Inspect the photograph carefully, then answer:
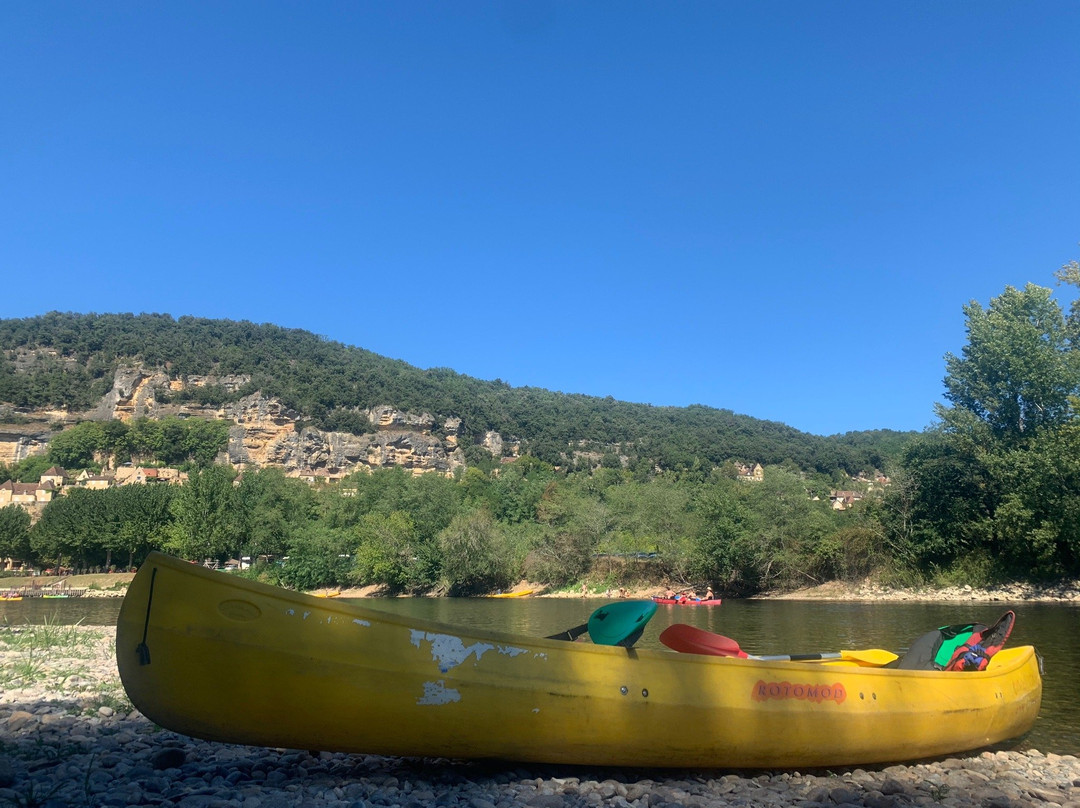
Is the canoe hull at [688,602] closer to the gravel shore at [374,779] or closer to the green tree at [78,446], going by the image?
the gravel shore at [374,779]

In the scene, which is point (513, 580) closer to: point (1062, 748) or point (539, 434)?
point (1062, 748)

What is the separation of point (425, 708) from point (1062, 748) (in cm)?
779

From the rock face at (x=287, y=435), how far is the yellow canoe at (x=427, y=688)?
392 ft

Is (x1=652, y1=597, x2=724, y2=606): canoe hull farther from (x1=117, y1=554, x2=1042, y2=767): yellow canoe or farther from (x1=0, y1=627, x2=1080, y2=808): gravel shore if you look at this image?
(x1=117, y1=554, x2=1042, y2=767): yellow canoe

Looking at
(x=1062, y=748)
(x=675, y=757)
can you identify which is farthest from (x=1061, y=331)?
(x=675, y=757)

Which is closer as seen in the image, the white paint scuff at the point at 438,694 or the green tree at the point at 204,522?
the white paint scuff at the point at 438,694

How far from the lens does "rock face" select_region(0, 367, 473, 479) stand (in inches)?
4774

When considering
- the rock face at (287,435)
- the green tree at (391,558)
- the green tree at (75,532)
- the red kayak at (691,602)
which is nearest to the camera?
the red kayak at (691,602)

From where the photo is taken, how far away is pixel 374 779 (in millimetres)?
5141

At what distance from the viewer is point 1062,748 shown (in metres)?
7.84

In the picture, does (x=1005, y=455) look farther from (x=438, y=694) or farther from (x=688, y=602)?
(x=438, y=694)

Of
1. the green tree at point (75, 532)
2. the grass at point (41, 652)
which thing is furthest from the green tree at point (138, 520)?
the grass at point (41, 652)

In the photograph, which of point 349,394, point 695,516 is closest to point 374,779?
point 695,516

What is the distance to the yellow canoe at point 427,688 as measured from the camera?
4.73 m
